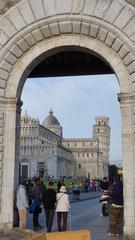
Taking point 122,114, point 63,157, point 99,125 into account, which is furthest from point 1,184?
point 99,125

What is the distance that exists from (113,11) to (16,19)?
2.69 m

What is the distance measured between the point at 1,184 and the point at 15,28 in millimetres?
4324

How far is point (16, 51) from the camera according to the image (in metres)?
11.8

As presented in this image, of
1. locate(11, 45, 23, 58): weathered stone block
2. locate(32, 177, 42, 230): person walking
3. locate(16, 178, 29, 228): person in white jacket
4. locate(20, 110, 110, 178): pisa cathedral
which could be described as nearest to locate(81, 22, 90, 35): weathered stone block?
locate(11, 45, 23, 58): weathered stone block

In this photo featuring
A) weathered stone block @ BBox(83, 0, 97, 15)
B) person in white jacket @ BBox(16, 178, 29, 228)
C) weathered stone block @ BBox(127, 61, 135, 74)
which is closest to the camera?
person in white jacket @ BBox(16, 178, 29, 228)

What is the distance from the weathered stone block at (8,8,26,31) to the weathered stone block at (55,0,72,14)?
1.05 metres

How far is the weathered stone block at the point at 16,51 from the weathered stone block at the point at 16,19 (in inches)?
20.4

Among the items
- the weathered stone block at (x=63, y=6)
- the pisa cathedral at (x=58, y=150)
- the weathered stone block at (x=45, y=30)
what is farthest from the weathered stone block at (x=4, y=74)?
the pisa cathedral at (x=58, y=150)

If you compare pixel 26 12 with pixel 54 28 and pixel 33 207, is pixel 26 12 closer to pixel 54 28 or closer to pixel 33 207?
pixel 54 28

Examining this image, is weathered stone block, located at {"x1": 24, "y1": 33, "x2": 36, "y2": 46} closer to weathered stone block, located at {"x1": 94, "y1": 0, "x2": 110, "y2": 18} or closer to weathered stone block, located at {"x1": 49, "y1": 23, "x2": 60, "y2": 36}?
weathered stone block, located at {"x1": 49, "y1": 23, "x2": 60, "y2": 36}

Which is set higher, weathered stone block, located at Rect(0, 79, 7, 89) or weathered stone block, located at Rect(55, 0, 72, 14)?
weathered stone block, located at Rect(55, 0, 72, 14)

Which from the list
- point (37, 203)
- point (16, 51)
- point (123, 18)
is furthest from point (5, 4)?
point (37, 203)

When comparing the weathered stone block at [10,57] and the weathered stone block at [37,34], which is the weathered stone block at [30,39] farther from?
the weathered stone block at [10,57]

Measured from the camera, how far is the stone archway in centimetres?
1119
